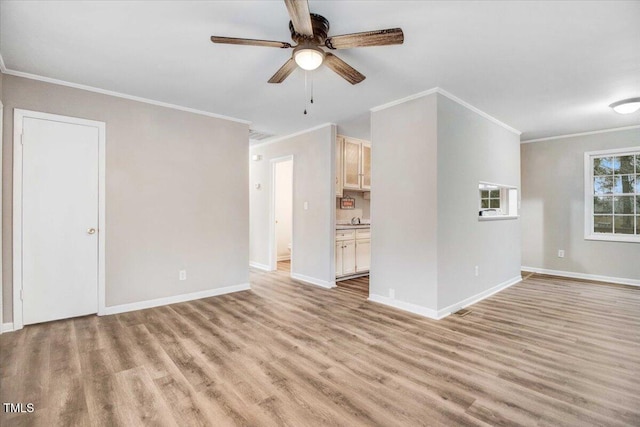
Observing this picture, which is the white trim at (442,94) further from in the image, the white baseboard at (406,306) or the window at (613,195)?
the white baseboard at (406,306)

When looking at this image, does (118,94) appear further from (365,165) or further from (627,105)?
(627,105)

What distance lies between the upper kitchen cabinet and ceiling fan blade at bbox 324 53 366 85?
106 inches

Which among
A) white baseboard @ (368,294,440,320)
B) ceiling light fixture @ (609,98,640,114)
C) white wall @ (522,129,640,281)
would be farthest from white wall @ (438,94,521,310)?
white wall @ (522,129,640,281)

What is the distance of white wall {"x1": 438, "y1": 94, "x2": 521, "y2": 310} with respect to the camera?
3.51 metres

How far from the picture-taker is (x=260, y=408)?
188cm

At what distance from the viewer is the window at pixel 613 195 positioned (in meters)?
5.01

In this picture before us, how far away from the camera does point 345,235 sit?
5199 mm

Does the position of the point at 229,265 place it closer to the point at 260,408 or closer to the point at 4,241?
the point at 4,241

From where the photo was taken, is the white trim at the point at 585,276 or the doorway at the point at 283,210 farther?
the doorway at the point at 283,210

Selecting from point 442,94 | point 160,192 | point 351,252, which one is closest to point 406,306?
point 351,252

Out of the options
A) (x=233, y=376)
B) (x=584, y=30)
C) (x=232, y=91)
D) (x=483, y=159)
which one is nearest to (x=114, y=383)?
(x=233, y=376)

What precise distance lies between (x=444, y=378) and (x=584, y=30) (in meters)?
2.80

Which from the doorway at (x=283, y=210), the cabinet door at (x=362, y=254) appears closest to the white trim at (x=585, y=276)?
the cabinet door at (x=362, y=254)

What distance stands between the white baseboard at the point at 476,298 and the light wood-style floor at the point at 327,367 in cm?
15
